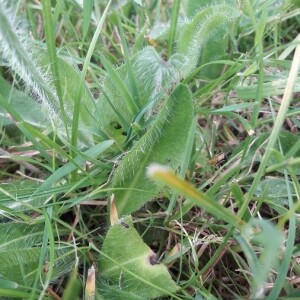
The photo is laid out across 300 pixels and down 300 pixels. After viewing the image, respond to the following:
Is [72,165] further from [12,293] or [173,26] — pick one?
[173,26]

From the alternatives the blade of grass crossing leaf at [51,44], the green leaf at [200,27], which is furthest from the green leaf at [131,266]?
the green leaf at [200,27]

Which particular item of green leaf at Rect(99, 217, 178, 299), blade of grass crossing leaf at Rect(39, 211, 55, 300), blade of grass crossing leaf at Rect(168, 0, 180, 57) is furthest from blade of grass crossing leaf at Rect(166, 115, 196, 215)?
blade of grass crossing leaf at Rect(168, 0, 180, 57)

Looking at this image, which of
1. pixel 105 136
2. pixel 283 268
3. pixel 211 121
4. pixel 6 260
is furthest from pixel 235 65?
pixel 6 260

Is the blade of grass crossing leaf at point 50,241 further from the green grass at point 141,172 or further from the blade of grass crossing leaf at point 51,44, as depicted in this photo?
the blade of grass crossing leaf at point 51,44

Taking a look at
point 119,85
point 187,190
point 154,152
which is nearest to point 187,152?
point 154,152

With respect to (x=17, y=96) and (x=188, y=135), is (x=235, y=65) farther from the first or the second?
(x=17, y=96)

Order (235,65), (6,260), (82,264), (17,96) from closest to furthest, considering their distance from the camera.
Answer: (6,260) → (82,264) → (235,65) → (17,96)

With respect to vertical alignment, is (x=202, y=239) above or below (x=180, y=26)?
A: below
